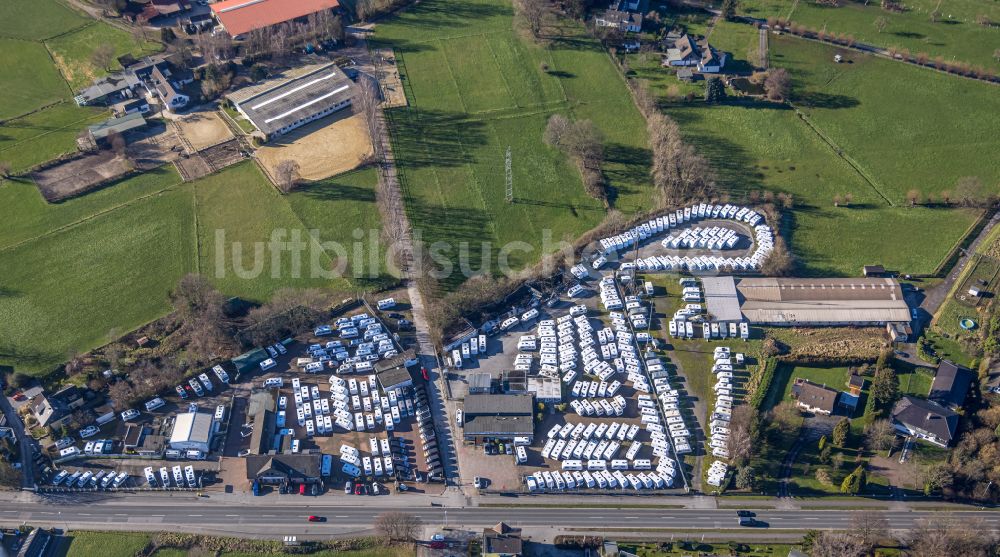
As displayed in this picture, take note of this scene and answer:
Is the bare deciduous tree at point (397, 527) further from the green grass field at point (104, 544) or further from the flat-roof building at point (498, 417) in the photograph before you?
the green grass field at point (104, 544)

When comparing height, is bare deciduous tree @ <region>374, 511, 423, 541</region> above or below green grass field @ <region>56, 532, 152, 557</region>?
above

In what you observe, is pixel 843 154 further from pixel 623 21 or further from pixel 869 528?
pixel 869 528

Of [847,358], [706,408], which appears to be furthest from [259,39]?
[847,358]

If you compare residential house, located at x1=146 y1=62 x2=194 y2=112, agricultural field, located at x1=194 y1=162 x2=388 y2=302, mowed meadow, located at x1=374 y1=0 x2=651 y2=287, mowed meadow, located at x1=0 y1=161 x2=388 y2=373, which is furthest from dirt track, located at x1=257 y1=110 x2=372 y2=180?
residential house, located at x1=146 y1=62 x2=194 y2=112

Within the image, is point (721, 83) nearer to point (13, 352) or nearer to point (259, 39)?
point (259, 39)

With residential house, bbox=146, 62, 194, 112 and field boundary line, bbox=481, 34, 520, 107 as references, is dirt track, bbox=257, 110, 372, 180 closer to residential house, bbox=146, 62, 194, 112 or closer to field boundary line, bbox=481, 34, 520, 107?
residential house, bbox=146, 62, 194, 112
